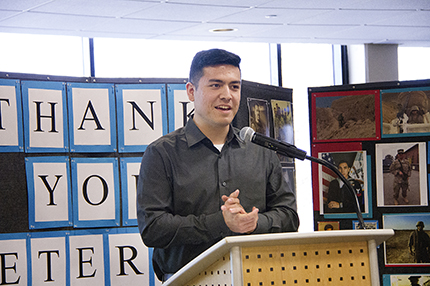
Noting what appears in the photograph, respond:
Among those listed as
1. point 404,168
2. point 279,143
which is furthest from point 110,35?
point 279,143

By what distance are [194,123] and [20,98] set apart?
5.60 ft

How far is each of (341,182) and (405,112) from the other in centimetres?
68

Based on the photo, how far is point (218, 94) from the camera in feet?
7.25

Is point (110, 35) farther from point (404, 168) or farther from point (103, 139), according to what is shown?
point (404, 168)

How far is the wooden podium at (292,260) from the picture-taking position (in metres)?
1.44

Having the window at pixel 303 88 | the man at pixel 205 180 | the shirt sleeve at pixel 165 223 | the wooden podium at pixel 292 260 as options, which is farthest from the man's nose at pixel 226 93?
the window at pixel 303 88

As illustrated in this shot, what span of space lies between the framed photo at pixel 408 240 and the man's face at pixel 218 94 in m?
2.04

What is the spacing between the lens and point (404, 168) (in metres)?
3.77

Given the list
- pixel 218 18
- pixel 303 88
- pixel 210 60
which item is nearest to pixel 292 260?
pixel 210 60

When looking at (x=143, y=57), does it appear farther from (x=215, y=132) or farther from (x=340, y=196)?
(x=215, y=132)

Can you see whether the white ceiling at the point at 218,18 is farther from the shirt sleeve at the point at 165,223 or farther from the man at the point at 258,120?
the shirt sleeve at the point at 165,223

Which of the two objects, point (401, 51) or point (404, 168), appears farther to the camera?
point (401, 51)

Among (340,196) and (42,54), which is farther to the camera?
(42,54)

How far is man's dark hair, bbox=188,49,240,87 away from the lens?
2232 mm
